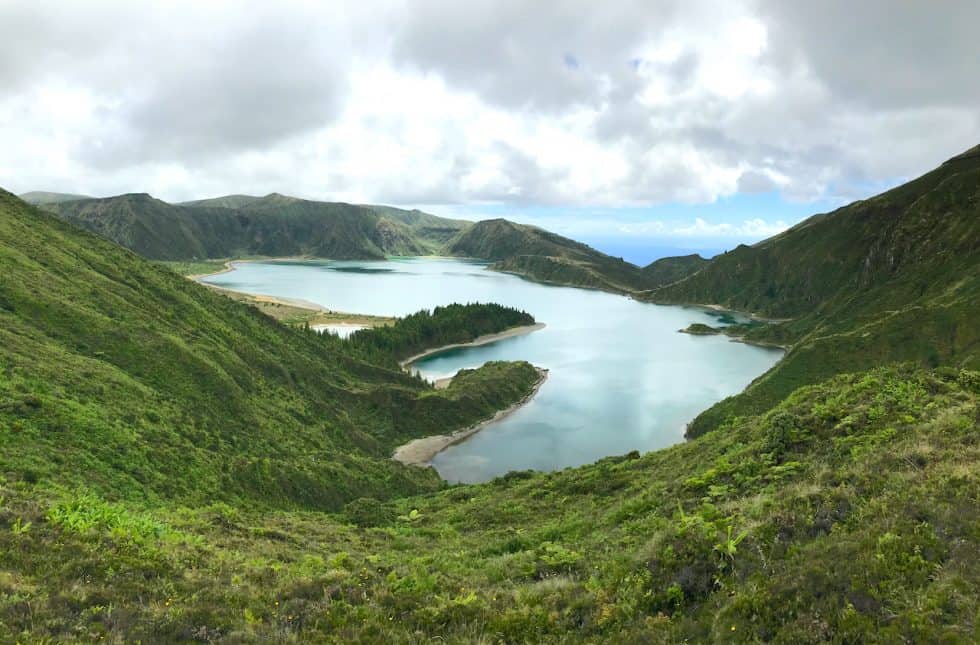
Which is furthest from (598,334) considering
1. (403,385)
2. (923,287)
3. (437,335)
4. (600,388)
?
(403,385)

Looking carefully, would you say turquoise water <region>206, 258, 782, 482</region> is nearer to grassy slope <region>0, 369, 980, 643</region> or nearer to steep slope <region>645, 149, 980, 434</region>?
steep slope <region>645, 149, 980, 434</region>

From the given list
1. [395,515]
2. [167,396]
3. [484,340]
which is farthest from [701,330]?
[167,396]

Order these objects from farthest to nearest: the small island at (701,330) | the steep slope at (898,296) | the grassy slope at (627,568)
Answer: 1. the small island at (701,330)
2. the steep slope at (898,296)
3. the grassy slope at (627,568)

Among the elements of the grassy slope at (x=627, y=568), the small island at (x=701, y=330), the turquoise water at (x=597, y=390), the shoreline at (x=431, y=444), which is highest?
the grassy slope at (x=627, y=568)

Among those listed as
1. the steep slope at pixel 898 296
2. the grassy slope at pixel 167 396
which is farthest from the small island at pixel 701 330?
the grassy slope at pixel 167 396

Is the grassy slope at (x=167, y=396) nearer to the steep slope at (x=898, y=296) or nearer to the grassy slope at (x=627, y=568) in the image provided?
the grassy slope at (x=627, y=568)

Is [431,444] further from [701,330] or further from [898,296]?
[701,330]

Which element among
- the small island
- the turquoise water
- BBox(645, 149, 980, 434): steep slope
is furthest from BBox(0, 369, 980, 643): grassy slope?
the small island
